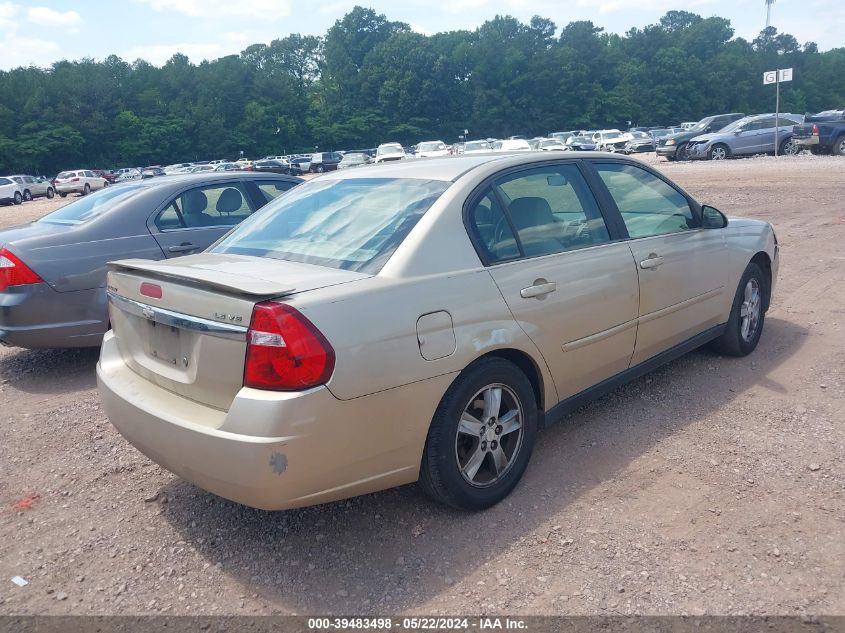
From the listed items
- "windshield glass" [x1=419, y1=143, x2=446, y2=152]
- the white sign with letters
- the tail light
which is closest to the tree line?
"windshield glass" [x1=419, y1=143, x2=446, y2=152]

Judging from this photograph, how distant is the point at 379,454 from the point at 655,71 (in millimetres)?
104241

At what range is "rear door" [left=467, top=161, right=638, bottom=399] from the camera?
3658mm

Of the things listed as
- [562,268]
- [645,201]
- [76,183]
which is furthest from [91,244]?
[76,183]

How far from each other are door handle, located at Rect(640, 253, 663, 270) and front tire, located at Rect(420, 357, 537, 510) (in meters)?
1.26

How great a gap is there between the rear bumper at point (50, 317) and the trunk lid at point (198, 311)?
2.33 metres

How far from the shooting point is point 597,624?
8.80 feet

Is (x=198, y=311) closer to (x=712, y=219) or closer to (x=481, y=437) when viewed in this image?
(x=481, y=437)

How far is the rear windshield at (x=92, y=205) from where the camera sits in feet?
20.6

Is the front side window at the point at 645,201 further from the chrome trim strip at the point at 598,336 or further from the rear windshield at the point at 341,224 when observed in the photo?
the rear windshield at the point at 341,224

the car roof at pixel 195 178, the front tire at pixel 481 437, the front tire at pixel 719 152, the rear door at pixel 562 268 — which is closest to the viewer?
the front tire at pixel 481 437

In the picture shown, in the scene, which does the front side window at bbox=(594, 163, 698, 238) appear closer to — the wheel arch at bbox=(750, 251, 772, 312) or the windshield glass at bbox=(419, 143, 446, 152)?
the wheel arch at bbox=(750, 251, 772, 312)

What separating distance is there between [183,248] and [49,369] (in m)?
1.54

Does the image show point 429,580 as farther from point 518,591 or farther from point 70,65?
point 70,65

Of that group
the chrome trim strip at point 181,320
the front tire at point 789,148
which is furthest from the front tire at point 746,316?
the front tire at point 789,148
